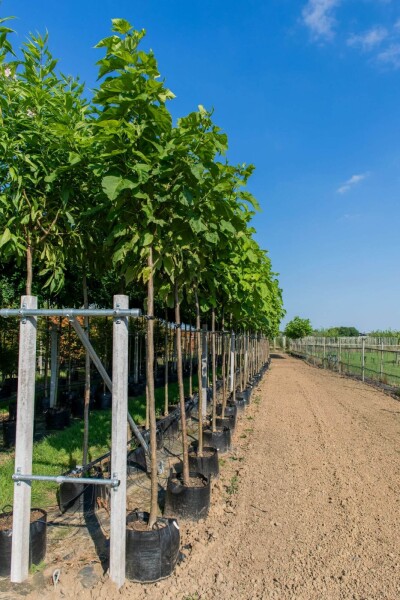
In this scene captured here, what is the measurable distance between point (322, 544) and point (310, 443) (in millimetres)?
3868

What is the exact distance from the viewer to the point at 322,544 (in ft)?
11.9

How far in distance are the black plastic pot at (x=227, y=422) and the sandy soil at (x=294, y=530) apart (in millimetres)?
271

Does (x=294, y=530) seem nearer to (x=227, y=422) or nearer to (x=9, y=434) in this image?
(x=227, y=422)

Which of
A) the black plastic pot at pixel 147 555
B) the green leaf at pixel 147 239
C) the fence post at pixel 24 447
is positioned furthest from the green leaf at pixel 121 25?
the black plastic pot at pixel 147 555

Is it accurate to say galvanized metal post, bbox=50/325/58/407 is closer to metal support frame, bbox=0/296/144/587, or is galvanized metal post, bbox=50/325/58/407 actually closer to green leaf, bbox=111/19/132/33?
metal support frame, bbox=0/296/144/587

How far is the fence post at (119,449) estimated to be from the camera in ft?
9.30

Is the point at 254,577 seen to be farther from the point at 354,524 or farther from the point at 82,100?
the point at 82,100

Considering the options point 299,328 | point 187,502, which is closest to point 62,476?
point 187,502

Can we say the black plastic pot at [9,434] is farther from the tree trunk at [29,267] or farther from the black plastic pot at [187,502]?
the tree trunk at [29,267]

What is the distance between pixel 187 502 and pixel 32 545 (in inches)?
55.1

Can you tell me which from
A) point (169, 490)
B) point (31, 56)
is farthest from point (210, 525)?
point (31, 56)

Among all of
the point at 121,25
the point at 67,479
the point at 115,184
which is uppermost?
the point at 121,25

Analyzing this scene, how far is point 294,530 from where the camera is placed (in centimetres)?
389

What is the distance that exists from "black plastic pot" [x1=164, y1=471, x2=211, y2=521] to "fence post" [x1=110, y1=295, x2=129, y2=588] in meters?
1.19
